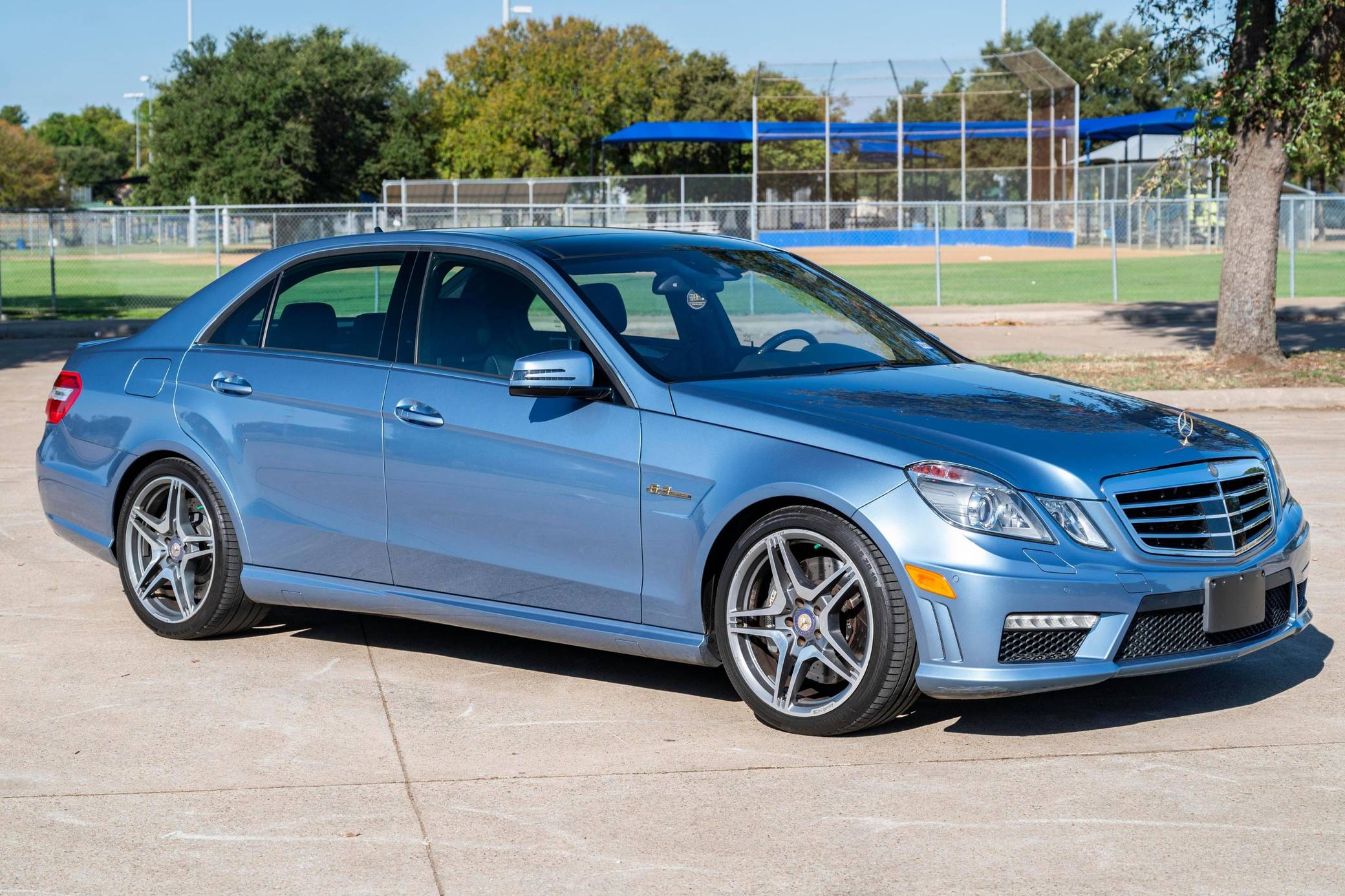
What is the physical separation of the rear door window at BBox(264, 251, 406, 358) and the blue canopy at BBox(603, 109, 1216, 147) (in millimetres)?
50097

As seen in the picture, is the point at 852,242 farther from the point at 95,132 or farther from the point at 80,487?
the point at 95,132

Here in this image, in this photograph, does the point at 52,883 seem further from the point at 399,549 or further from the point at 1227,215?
the point at 1227,215

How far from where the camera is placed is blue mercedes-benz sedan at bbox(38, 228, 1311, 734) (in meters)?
4.84

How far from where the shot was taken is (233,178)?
194 ft

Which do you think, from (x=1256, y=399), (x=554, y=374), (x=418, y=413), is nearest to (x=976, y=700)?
(x=554, y=374)

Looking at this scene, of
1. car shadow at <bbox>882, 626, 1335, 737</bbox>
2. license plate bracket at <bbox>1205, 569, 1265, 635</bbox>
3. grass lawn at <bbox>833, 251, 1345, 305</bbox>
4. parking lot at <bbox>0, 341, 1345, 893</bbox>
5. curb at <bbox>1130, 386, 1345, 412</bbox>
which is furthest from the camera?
grass lawn at <bbox>833, 251, 1345, 305</bbox>

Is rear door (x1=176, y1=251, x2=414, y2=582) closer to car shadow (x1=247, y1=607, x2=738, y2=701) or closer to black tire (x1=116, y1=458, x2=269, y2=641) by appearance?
black tire (x1=116, y1=458, x2=269, y2=641)

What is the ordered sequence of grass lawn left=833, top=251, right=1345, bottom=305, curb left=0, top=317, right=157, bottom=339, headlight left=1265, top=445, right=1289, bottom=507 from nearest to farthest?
headlight left=1265, top=445, right=1289, bottom=507
curb left=0, top=317, right=157, bottom=339
grass lawn left=833, top=251, right=1345, bottom=305

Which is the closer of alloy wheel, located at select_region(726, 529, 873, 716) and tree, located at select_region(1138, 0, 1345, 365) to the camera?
alloy wheel, located at select_region(726, 529, 873, 716)

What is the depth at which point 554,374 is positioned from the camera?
540 cm

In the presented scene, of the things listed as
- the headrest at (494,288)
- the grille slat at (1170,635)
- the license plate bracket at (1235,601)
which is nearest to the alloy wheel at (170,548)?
the headrest at (494,288)

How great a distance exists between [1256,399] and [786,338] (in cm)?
956

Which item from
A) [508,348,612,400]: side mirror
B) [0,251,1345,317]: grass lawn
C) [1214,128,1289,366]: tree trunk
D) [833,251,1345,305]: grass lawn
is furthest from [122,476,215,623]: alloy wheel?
[833,251,1345,305]: grass lawn

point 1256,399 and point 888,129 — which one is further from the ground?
point 888,129
